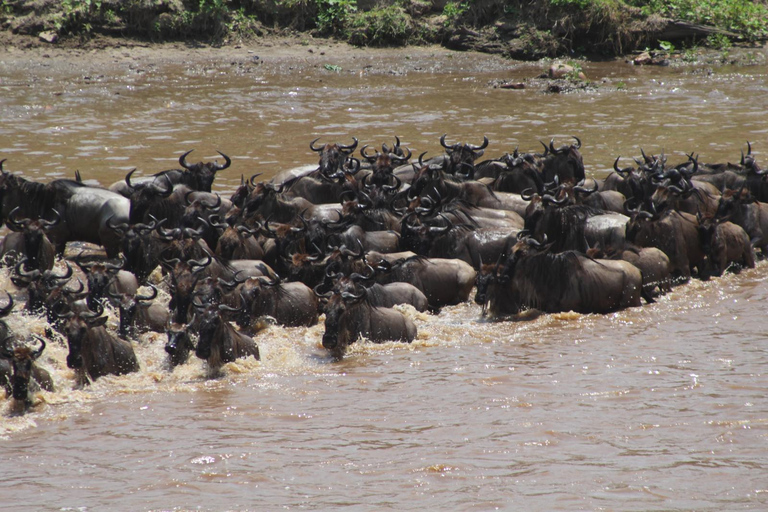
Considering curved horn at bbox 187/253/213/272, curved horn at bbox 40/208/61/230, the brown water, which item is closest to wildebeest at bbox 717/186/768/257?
the brown water

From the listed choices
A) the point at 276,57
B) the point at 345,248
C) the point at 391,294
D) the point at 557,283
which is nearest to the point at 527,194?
the point at 557,283

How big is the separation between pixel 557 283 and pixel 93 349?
4.97 m

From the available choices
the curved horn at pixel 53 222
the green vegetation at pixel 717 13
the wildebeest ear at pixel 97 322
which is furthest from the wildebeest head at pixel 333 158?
the green vegetation at pixel 717 13

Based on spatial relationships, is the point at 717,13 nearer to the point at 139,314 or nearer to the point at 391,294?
the point at 391,294

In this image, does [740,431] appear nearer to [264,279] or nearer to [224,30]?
[264,279]

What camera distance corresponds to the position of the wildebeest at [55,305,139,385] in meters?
8.01

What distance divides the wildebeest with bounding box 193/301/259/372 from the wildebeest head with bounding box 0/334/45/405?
1441 mm

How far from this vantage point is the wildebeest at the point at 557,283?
10188 mm

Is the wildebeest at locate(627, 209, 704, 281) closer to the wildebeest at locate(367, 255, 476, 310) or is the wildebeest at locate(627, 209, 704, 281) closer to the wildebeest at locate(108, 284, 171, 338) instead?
the wildebeest at locate(367, 255, 476, 310)

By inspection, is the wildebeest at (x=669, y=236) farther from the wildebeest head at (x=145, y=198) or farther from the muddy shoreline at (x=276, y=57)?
the muddy shoreline at (x=276, y=57)

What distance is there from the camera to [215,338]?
845 cm

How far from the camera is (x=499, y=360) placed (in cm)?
883

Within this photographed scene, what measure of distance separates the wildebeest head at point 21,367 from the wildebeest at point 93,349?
0.47m

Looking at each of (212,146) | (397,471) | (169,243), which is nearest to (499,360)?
(397,471)
